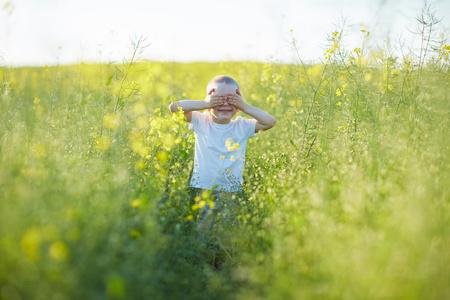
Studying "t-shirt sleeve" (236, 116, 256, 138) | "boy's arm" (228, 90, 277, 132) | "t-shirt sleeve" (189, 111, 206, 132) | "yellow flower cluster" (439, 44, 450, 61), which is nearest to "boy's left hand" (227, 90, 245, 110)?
"boy's arm" (228, 90, 277, 132)

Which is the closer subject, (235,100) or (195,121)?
(235,100)

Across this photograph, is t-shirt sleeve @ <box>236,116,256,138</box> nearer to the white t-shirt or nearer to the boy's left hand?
the white t-shirt

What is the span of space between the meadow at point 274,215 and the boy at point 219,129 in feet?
1.37

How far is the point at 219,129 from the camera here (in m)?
3.88

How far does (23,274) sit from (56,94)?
4562 millimetres

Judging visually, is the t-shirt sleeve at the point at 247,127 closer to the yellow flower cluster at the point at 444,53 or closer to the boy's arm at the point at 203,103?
the boy's arm at the point at 203,103

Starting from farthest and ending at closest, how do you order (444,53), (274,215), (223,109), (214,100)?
1. (444,53)
2. (223,109)
3. (214,100)
4. (274,215)

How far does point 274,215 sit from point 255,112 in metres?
1.51

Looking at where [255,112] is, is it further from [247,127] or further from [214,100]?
[214,100]

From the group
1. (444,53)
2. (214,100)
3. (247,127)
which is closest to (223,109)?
(214,100)

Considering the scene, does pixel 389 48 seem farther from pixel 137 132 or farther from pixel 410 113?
pixel 137 132

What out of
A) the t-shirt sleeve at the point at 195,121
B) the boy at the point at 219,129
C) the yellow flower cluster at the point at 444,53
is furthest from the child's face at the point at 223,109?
the yellow flower cluster at the point at 444,53

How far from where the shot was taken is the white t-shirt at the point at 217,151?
3654 mm

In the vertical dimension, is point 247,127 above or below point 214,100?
below
